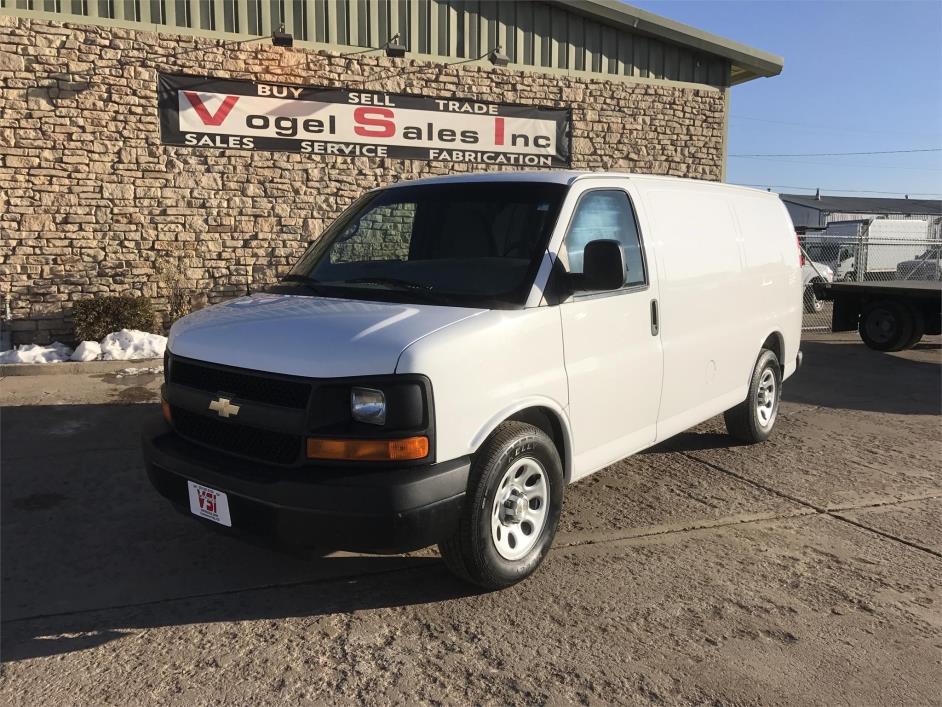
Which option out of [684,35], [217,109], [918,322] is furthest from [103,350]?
[918,322]

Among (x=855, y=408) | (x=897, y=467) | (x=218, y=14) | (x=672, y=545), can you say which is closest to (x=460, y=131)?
(x=218, y=14)

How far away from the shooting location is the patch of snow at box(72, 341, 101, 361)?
9.44 meters

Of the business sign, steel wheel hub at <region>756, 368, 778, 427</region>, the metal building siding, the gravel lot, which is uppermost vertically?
the metal building siding

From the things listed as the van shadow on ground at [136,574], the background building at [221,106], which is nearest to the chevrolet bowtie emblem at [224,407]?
the van shadow on ground at [136,574]

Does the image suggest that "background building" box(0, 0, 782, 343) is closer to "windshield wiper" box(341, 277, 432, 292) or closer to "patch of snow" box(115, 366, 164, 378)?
"patch of snow" box(115, 366, 164, 378)

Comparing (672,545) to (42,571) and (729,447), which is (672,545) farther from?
(42,571)

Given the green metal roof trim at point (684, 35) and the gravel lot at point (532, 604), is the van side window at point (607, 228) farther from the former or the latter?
the green metal roof trim at point (684, 35)

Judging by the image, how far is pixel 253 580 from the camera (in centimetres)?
372

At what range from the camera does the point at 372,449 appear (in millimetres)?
3049

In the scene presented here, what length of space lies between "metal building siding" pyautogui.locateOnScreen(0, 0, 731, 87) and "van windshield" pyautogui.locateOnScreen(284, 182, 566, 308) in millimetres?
7971

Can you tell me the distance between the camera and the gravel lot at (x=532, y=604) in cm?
287

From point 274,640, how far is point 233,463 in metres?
0.77

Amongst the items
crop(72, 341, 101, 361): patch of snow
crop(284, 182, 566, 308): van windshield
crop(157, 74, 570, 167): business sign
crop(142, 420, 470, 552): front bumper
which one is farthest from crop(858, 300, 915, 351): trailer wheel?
crop(72, 341, 101, 361): patch of snow

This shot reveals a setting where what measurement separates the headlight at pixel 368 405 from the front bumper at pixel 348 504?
21 centimetres
